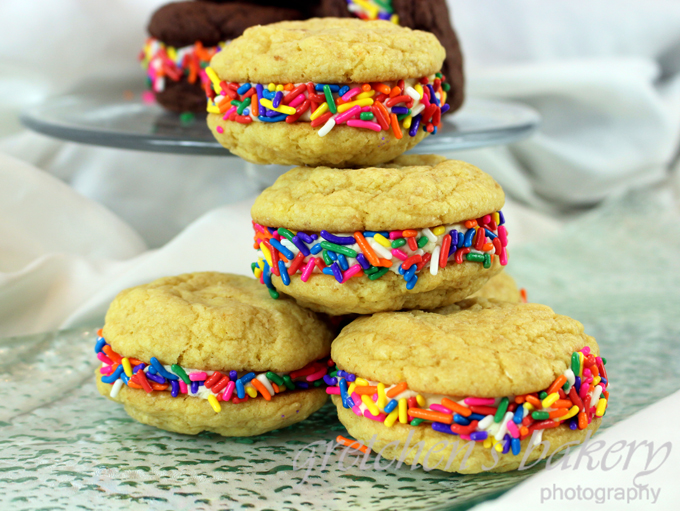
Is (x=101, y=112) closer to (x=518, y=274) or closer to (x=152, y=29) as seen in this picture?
(x=152, y=29)

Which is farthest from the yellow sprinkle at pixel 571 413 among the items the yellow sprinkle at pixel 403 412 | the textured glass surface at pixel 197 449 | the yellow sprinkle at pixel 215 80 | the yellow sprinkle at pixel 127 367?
the yellow sprinkle at pixel 215 80

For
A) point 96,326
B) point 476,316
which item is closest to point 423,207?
point 476,316

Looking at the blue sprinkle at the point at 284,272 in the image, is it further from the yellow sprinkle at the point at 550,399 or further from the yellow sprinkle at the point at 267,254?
the yellow sprinkle at the point at 550,399

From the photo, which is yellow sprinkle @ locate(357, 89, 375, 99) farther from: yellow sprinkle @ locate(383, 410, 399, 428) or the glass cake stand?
the glass cake stand

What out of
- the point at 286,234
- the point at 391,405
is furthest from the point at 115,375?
the point at 391,405

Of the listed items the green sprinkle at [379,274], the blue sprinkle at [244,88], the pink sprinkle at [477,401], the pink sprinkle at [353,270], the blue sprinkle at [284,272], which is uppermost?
the blue sprinkle at [244,88]

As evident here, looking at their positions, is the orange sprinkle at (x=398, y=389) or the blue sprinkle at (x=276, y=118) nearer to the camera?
the orange sprinkle at (x=398, y=389)
